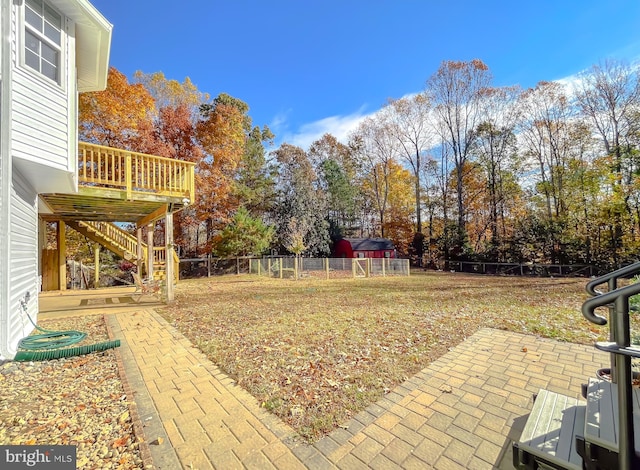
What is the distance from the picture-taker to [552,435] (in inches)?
67.7

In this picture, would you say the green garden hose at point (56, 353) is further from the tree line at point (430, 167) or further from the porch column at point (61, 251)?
the tree line at point (430, 167)

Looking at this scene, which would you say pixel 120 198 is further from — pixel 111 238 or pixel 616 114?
pixel 616 114

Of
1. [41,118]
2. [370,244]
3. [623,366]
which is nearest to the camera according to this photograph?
[623,366]

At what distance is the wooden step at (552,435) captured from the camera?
1521 mm

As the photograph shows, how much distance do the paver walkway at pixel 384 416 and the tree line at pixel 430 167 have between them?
14214mm

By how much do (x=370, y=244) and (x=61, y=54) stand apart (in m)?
21.3

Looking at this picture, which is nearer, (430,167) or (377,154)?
(430,167)

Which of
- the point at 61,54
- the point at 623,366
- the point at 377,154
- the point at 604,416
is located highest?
the point at 377,154

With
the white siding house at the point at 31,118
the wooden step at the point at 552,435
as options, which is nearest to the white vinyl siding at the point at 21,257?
the white siding house at the point at 31,118

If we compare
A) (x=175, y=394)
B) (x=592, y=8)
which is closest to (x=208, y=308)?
(x=175, y=394)

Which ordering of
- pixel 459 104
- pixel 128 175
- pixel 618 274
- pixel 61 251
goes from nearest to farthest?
pixel 618 274, pixel 128 175, pixel 61 251, pixel 459 104

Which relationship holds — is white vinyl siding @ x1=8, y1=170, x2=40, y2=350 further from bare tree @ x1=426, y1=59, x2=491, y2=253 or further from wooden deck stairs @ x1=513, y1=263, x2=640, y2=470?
bare tree @ x1=426, y1=59, x2=491, y2=253

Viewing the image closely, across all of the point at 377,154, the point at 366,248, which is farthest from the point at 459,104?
the point at 366,248

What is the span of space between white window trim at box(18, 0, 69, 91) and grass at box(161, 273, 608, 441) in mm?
4851
